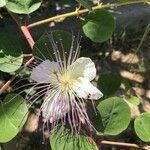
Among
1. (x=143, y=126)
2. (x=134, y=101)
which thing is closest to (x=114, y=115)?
(x=143, y=126)

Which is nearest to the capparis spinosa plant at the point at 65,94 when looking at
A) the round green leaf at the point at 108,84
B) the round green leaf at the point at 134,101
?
the round green leaf at the point at 108,84

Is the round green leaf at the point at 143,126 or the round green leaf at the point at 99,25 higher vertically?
the round green leaf at the point at 99,25

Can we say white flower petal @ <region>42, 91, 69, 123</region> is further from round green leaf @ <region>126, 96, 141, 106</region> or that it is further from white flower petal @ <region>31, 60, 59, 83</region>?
round green leaf @ <region>126, 96, 141, 106</region>

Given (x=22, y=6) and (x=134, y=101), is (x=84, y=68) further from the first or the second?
(x=134, y=101)

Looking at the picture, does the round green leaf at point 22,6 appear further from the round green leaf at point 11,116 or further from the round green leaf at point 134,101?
the round green leaf at point 134,101

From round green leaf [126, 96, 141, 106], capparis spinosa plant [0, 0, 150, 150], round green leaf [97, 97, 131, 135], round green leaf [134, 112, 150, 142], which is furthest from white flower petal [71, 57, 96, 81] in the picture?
round green leaf [126, 96, 141, 106]

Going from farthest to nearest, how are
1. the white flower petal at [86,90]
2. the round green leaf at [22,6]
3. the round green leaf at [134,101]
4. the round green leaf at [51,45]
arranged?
the round green leaf at [134,101] < the round green leaf at [22,6] < the round green leaf at [51,45] < the white flower petal at [86,90]

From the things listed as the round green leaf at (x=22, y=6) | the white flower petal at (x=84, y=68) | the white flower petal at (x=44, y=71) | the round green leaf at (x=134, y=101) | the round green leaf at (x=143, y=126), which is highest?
the round green leaf at (x=22, y=6)
